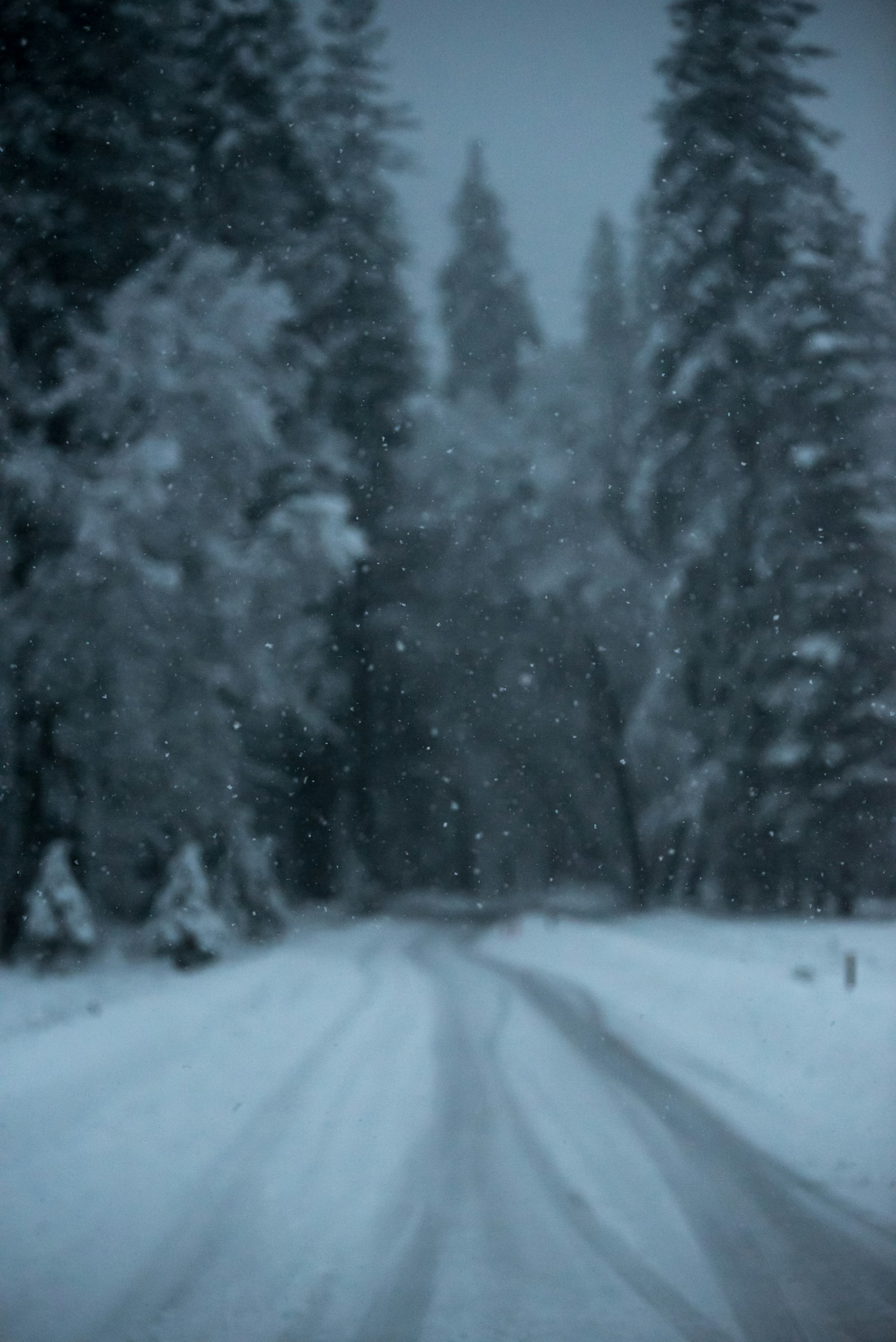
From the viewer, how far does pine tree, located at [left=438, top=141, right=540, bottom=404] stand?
28.2 feet

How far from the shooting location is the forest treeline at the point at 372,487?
28.8ft

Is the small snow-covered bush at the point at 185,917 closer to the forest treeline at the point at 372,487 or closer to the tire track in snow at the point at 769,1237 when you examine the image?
the forest treeline at the point at 372,487

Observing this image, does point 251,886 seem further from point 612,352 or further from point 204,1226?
point 612,352

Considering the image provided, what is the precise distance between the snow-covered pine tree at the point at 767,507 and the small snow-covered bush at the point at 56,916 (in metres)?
9.69

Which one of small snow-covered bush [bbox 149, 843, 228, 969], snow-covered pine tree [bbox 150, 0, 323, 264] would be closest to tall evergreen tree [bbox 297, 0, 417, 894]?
snow-covered pine tree [bbox 150, 0, 323, 264]

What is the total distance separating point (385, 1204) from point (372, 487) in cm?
891

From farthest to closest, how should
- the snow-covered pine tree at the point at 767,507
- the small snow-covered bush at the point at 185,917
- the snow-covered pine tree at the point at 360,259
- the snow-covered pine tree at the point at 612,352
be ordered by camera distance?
1. the snow-covered pine tree at the point at 612,352
2. the snow-covered pine tree at the point at 767,507
3. the small snow-covered bush at the point at 185,917
4. the snow-covered pine tree at the point at 360,259

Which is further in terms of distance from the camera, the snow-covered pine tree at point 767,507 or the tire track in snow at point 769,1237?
the snow-covered pine tree at point 767,507

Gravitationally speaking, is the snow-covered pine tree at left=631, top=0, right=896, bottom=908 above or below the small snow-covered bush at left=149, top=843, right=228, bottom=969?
above

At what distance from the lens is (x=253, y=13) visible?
766 centimetres

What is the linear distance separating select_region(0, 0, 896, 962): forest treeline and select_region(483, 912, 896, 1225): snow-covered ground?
156cm

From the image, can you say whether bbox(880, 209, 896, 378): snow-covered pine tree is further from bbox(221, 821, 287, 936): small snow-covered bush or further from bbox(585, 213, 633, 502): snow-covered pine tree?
bbox(221, 821, 287, 936): small snow-covered bush

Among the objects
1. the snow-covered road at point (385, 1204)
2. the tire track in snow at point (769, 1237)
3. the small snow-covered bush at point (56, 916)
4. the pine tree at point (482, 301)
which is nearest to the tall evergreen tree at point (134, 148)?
the pine tree at point (482, 301)

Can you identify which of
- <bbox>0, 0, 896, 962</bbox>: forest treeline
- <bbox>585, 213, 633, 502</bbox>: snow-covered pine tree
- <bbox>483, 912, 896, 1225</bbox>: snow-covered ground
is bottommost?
<bbox>483, 912, 896, 1225</bbox>: snow-covered ground
